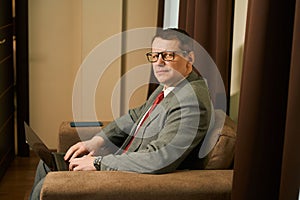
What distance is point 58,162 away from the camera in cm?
257

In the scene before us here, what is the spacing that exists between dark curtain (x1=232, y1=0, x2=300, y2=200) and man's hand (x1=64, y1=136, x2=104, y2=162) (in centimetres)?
108

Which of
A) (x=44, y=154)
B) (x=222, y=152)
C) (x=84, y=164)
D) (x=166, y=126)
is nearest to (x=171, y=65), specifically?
(x=166, y=126)

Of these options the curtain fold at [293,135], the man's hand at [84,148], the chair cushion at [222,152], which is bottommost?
the man's hand at [84,148]

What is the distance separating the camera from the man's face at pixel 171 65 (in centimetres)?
226

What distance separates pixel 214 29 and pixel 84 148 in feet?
2.83

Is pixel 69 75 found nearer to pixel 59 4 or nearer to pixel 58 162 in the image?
pixel 59 4

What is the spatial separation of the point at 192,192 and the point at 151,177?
0.52 ft

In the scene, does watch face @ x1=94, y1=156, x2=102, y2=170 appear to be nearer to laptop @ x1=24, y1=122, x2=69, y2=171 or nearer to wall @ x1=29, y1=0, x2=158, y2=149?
laptop @ x1=24, y1=122, x2=69, y2=171

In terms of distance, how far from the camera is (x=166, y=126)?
212 cm

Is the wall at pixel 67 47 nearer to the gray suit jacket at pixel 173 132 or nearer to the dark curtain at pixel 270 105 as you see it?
the gray suit jacket at pixel 173 132

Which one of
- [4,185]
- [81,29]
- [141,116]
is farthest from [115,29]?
[141,116]

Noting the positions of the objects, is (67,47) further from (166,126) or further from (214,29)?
(166,126)

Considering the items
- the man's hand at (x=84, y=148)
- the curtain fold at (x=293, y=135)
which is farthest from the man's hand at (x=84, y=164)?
the curtain fold at (x=293, y=135)

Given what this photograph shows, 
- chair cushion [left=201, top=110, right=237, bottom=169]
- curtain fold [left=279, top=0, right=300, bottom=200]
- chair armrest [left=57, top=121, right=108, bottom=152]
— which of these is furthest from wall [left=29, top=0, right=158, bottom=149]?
curtain fold [left=279, top=0, right=300, bottom=200]
